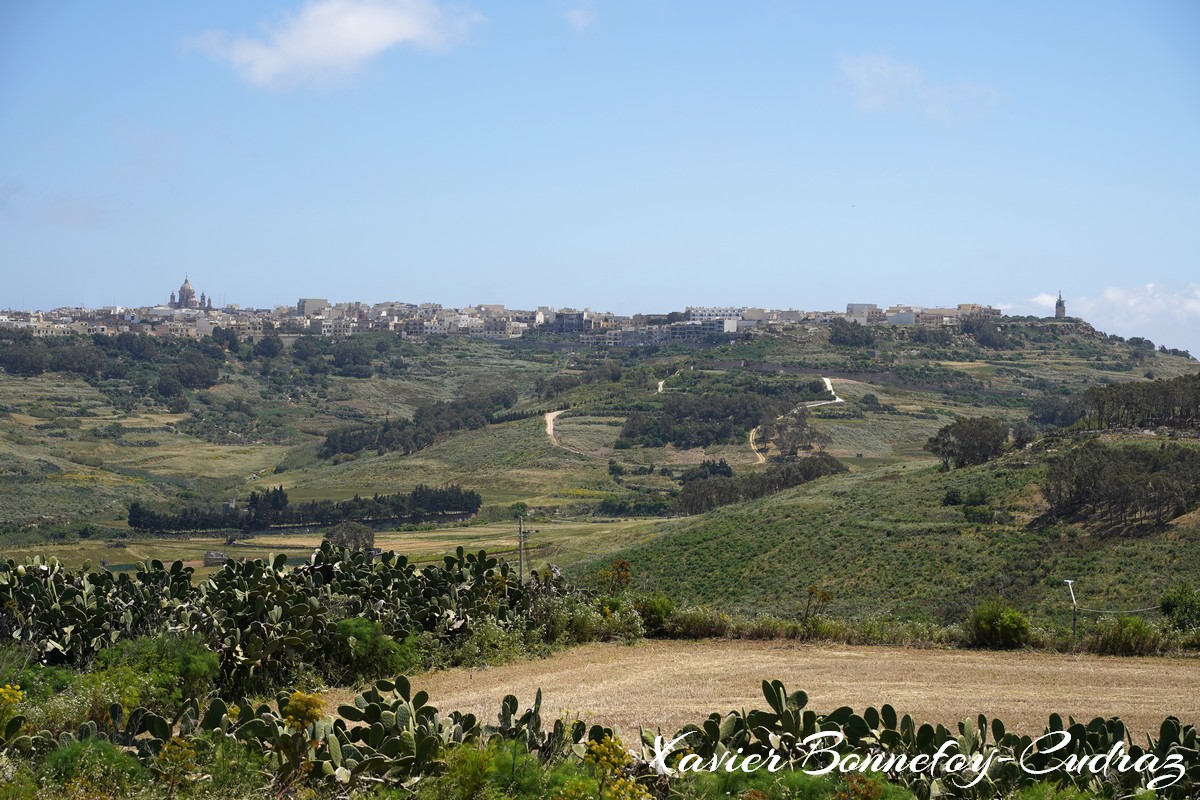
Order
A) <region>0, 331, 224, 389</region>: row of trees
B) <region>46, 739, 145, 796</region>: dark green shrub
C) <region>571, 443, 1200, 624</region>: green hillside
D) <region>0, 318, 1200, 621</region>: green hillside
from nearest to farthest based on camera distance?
<region>46, 739, 145, 796</region>: dark green shrub
<region>571, 443, 1200, 624</region>: green hillside
<region>0, 318, 1200, 621</region>: green hillside
<region>0, 331, 224, 389</region>: row of trees

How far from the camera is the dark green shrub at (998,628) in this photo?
15.2 m

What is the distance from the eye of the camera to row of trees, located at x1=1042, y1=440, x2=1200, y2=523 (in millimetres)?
32406

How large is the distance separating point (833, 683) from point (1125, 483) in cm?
2395

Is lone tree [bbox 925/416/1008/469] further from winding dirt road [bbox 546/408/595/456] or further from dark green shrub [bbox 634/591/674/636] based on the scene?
winding dirt road [bbox 546/408/595/456]

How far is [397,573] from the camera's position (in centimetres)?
1588

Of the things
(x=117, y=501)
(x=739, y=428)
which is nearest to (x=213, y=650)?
(x=117, y=501)

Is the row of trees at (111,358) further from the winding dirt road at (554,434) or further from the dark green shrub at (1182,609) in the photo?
the dark green shrub at (1182,609)

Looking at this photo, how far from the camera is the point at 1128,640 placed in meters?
14.7

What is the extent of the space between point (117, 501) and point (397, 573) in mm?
58027

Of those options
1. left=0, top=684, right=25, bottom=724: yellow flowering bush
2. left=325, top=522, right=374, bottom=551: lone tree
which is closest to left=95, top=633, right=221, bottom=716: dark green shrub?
left=0, top=684, right=25, bottom=724: yellow flowering bush

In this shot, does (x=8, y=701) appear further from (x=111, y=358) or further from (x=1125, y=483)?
(x=111, y=358)

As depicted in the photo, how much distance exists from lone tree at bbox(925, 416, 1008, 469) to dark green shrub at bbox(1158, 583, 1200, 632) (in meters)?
27.3

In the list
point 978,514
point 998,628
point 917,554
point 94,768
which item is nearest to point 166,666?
point 94,768

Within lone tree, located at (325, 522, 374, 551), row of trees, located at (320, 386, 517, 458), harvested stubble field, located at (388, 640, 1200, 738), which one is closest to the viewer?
harvested stubble field, located at (388, 640, 1200, 738)
